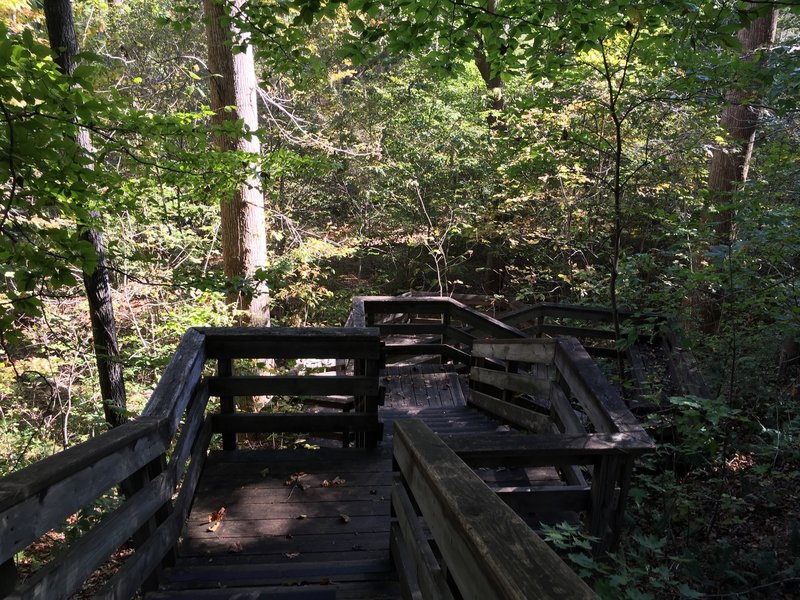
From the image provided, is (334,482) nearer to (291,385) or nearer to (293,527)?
(293,527)

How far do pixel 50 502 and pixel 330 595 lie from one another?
138 cm

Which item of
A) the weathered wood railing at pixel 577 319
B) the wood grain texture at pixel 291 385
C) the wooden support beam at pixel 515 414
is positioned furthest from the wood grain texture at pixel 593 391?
the weathered wood railing at pixel 577 319

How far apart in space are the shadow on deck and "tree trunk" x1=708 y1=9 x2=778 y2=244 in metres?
5.50

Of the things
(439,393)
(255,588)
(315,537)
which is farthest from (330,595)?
(439,393)

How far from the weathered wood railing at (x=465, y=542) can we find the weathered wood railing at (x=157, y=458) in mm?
1235

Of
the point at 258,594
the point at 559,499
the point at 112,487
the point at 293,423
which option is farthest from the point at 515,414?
the point at 112,487

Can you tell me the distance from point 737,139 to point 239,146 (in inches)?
295

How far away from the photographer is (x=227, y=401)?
4395mm

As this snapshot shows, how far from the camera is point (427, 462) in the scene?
191 centimetres

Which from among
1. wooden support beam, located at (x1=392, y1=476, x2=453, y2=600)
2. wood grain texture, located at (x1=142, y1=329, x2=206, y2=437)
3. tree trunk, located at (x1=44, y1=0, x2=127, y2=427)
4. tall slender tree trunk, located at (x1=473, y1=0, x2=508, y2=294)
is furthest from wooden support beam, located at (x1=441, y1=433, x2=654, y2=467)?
tall slender tree trunk, located at (x1=473, y1=0, x2=508, y2=294)

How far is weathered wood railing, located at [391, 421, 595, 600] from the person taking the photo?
1100 mm

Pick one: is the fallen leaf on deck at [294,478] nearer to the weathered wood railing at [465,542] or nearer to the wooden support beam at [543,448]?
the weathered wood railing at [465,542]

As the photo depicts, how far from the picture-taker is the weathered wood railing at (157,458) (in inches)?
67.7

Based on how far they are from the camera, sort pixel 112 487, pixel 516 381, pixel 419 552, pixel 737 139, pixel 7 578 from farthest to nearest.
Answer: pixel 737 139 < pixel 516 381 < pixel 112 487 < pixel 419 552 < pixel 7 578
